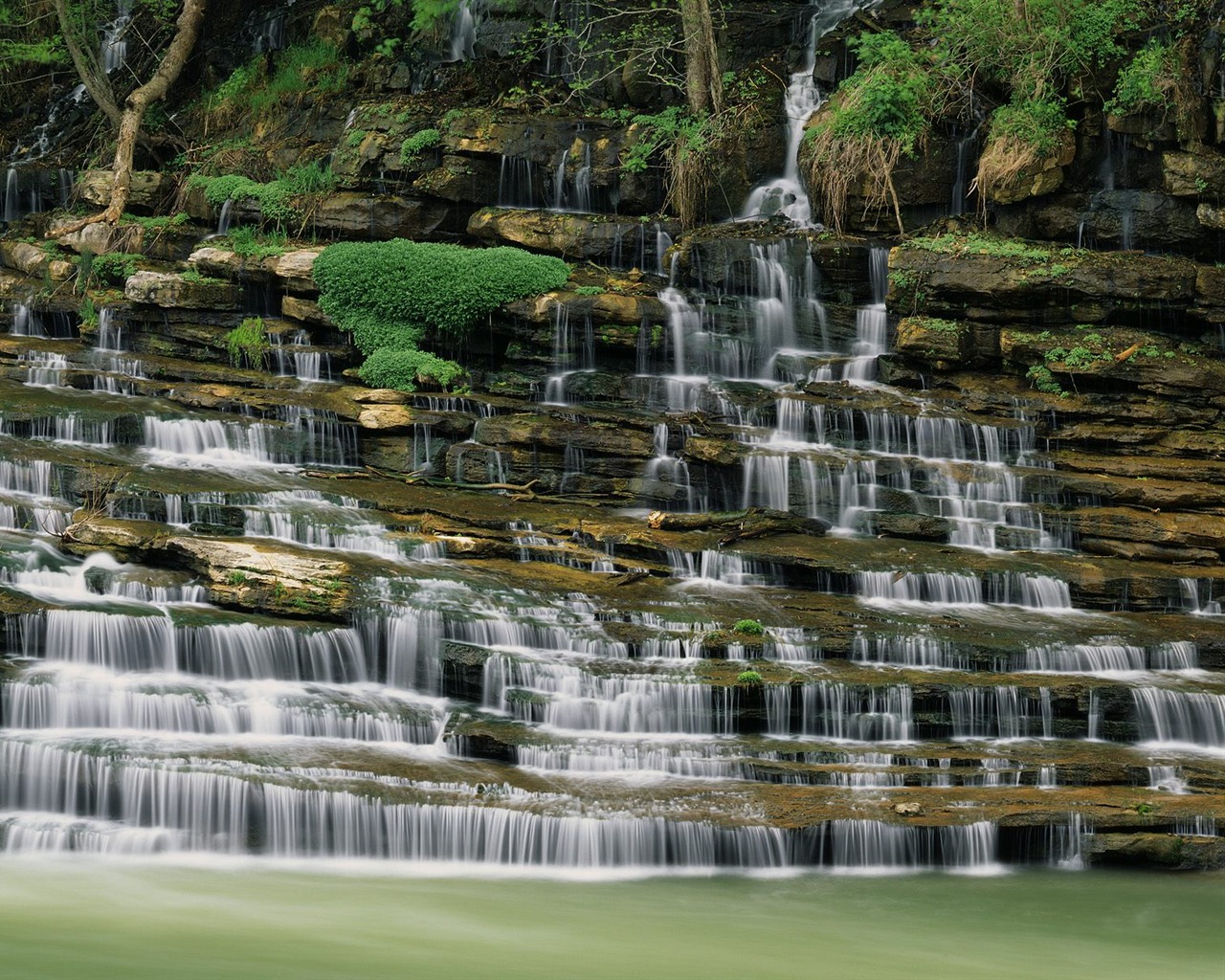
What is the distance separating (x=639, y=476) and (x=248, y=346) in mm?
6560

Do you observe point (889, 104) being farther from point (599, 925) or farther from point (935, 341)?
point (599, 925)

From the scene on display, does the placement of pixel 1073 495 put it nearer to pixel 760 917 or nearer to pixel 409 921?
pixel 760 917

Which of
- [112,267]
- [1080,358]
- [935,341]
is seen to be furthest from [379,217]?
[1080,358]

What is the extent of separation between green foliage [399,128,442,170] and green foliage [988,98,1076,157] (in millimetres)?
8918

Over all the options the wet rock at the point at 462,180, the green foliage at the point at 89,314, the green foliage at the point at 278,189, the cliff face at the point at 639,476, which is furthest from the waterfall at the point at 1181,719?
the green foliage at the point at 89,314

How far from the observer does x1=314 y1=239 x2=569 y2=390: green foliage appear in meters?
19.8

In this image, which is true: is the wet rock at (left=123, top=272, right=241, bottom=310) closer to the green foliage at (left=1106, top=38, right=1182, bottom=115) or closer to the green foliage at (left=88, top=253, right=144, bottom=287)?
the green foliage at (left=88, top=253, right=144, bottom=287)

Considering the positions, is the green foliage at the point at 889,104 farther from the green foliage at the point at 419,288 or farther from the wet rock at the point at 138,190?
the wet rock at the point at 138,190

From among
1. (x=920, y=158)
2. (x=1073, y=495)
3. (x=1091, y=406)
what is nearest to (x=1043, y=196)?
(x=920, y=158)

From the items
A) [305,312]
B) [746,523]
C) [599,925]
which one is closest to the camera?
[599,925]

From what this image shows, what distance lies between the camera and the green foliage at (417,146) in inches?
887

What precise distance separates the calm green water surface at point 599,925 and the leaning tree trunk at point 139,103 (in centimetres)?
1622

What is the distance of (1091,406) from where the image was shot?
691 inches

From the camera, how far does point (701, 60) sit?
22.9m
